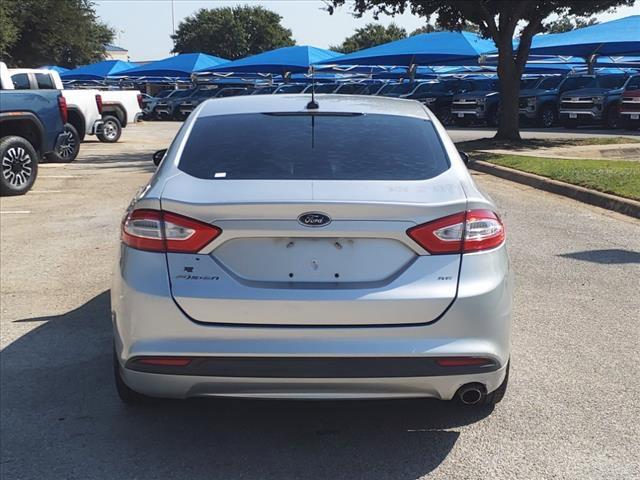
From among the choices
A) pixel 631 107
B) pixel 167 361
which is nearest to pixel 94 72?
pixel 631 107

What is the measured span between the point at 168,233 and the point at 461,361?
1.41 m

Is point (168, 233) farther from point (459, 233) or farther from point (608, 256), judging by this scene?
point (608, 256)

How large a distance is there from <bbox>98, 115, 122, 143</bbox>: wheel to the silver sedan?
21.5m

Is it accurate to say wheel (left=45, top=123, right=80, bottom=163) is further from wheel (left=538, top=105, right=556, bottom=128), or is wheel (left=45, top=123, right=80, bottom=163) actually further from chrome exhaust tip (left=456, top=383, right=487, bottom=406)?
wheel (left=538, top=105, right=556, bottom=128)

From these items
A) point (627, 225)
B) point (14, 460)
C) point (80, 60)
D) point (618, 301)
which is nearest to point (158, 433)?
point (14, 460)

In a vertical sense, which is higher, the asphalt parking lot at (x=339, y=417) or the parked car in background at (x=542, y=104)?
the asphalt parking lot at (x=339, y=417)

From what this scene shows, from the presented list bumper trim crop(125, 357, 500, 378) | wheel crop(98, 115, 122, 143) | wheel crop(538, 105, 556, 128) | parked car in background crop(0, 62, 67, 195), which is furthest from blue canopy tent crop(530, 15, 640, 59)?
bumper trim crop(125, 357, 500, 378)

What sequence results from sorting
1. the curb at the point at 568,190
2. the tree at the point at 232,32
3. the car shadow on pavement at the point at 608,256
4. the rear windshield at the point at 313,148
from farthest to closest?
1. the tree at the point at 232,32
2. the curb at the point at 568,190
3. the car shadow on pavement at the point at 608,256
4. the rear windshield at the point at 313,148

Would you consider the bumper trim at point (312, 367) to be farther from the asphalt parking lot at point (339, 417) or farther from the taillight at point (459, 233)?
the taillight at point (459, 233)

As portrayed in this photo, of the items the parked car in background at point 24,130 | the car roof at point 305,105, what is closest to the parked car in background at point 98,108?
the parked car in background at point 24,130

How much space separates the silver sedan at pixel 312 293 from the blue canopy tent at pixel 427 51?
1271 inches

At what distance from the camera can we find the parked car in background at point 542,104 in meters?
28.3

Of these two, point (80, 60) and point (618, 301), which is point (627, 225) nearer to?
point (618, 301)

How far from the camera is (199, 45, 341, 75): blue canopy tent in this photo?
39875 millimetres
